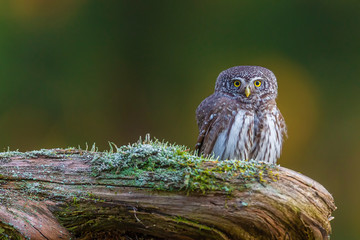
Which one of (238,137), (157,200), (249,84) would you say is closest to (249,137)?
(238,137)

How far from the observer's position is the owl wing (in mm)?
3902

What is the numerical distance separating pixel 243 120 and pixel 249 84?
0.35 metres

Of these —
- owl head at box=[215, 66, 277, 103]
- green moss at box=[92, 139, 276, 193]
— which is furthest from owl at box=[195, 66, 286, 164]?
green moss at box=[92, 139, 276, 193]

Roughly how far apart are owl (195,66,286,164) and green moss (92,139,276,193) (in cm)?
128

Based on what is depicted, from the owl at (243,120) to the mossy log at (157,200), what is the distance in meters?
1.31

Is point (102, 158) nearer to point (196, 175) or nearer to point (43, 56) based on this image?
point (196, 175)

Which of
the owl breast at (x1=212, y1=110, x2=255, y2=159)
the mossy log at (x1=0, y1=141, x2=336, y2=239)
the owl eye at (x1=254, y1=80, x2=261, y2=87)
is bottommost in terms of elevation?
the mossy log at (x1=0, y1=141, x2=336, y2=239)

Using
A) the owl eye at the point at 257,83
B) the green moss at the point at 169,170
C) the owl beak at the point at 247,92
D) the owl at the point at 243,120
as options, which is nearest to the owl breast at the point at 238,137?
the owl at the point at 243,120

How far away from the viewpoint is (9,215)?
7.68ft

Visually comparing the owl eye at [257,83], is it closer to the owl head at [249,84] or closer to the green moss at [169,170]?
the owl head at [249,84]

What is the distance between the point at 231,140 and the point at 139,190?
5.21ft

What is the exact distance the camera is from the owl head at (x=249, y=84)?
4.01m

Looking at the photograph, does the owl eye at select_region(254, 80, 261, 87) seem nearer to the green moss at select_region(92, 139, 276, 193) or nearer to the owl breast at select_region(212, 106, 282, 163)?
the owl breast at select_region(212, 106, 282, 163)

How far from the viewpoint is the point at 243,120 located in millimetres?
3859
